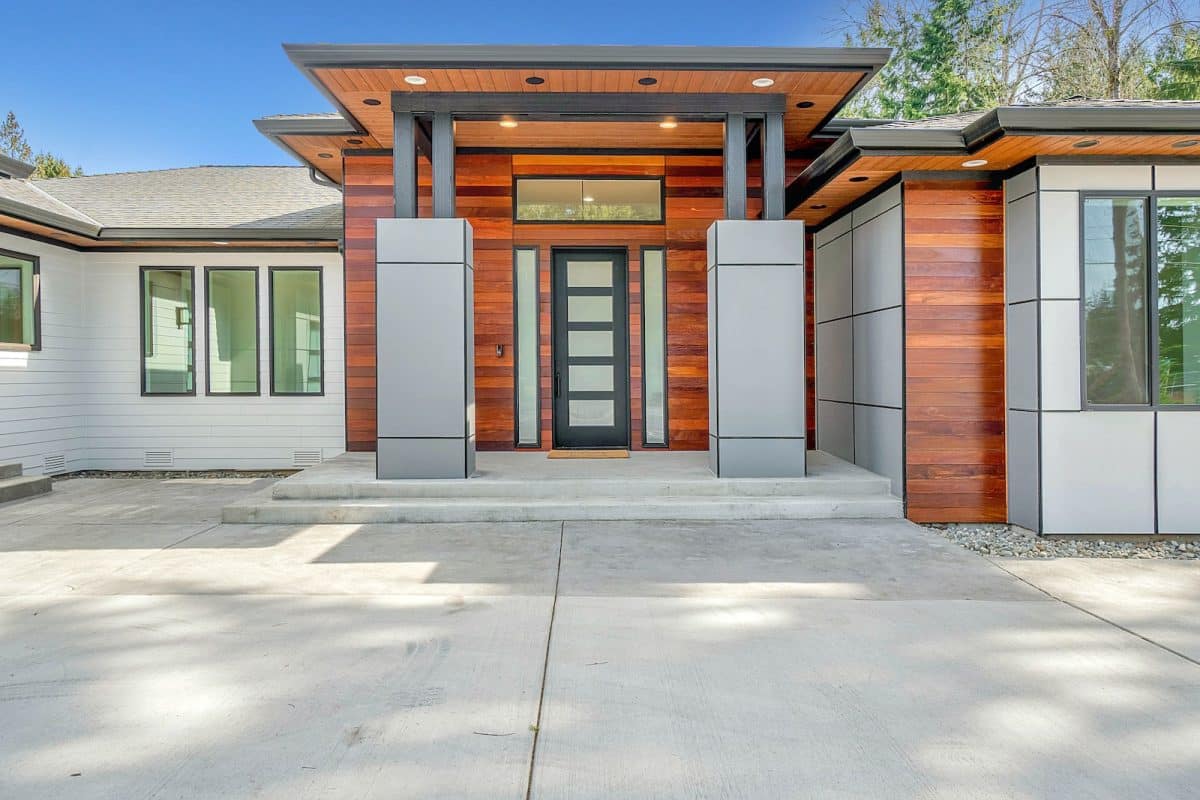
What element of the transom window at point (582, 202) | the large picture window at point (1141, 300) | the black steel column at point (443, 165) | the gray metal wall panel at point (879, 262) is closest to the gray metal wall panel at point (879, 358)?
the gray metal wall panel at point (879, 262)

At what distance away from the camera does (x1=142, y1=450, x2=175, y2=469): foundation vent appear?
839cm

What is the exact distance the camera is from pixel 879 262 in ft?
19.8

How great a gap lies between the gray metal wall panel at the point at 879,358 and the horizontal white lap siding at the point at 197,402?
19.2 ft

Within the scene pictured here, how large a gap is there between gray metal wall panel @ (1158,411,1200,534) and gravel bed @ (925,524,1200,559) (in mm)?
151

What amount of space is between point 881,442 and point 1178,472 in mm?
2032

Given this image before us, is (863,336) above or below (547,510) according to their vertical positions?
above

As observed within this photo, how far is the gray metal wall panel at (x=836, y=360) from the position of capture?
6.77 meters

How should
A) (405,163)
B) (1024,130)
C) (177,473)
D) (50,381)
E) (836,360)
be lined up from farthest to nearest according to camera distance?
(177,473) → (50,381) → (836,360) → (405,163) → (1024,130)

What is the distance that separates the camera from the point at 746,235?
5.75 m

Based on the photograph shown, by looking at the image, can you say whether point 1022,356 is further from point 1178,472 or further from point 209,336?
point 209,336

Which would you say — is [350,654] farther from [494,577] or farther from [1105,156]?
[1105,156]

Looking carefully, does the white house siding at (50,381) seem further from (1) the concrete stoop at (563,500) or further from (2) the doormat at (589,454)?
(2) the doormat at (589,454)

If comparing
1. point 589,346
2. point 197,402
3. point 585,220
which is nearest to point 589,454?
point 589,346

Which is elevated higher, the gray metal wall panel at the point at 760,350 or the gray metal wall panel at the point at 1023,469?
the gray metal wall panel at the point at 760,350
